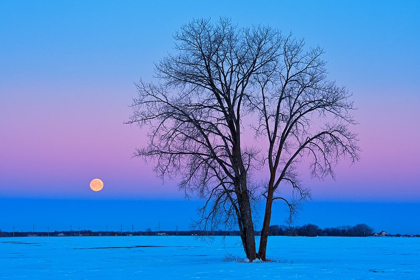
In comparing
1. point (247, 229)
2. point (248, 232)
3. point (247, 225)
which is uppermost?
point (247, 225)

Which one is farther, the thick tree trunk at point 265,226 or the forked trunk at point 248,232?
the thick tree trunk at point 265,226

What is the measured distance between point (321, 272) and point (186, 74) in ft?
39.4

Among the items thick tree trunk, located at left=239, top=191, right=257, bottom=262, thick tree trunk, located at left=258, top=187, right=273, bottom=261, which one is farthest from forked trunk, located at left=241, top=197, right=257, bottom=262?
thick tree trunk, located at left=258, top=187, right=273, bottom=261

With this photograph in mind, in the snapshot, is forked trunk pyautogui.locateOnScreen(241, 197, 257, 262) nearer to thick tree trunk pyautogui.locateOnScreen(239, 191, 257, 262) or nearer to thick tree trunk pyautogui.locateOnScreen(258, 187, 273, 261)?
thick tree trunk pyautogui.locateOnScreen(239, 191, 257, 262)

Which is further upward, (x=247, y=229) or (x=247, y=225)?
(x=247, y=225)

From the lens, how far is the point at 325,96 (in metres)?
28.5

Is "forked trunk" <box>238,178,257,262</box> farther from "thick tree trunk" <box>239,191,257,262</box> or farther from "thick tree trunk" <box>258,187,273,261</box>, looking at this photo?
"thick tree trunk" <box>258,187,273,261</box>

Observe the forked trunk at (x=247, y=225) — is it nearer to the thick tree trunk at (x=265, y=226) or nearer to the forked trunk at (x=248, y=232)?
the forked trunk at (x=248, y=232)

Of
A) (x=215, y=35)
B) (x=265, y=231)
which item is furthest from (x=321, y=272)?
(x=215, y=35)

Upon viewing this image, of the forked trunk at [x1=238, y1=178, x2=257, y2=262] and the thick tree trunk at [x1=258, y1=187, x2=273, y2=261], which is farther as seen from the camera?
the thick tree trunk at [x1=258, y1=187, x2=273, y2=261]

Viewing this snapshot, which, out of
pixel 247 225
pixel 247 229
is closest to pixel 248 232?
pixel 247 229

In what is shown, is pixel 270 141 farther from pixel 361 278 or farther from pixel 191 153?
pixel 361 278

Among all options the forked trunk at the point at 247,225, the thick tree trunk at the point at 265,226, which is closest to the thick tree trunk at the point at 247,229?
the forked trunk at the point at 247,225

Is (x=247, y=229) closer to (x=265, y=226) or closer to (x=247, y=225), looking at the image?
(x=247, y=225)
